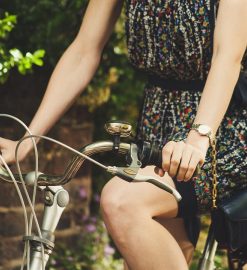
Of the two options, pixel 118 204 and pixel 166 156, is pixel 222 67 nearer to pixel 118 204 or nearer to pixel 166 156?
pixel 166 156

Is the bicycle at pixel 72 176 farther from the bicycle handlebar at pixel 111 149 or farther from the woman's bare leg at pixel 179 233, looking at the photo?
the woman's bare leg at pixel 179 233

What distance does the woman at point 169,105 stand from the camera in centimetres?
234

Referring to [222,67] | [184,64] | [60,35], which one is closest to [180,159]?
[222,67]

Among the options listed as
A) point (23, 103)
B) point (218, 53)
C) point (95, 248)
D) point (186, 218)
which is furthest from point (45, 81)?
point (218, 53)

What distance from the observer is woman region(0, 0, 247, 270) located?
2340mm

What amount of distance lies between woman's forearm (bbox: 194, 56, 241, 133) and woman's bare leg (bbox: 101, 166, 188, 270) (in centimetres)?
31

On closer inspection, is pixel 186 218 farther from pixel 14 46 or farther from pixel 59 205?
pixel 14 46

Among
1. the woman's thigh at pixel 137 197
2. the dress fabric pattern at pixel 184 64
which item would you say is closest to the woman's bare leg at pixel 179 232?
the dress fabric pattern at pixel 184 64

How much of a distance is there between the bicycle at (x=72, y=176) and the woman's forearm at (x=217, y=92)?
0.27 m

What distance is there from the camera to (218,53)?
7.98ft

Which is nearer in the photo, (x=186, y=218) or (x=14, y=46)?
(x=186, y=218)

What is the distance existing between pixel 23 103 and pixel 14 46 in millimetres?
344

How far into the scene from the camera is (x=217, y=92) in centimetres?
237

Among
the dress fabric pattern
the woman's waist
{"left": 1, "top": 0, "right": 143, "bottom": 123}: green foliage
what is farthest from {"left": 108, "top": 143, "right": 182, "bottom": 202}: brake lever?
{"left": 1, "top": 0, "right": 143, "bottom": 123}: green foliage
